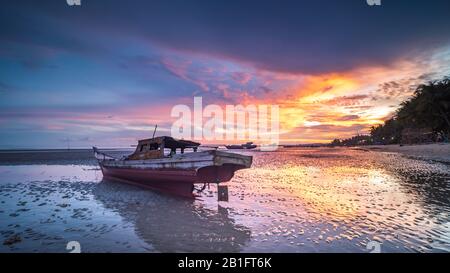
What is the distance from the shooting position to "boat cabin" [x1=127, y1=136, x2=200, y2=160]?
16500mm

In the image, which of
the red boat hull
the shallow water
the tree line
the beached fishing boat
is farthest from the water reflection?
the tree line

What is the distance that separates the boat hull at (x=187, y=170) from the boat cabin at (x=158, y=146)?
859mm

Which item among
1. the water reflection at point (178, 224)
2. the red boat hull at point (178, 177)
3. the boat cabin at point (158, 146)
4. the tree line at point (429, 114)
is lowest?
the water reflection at point (178, 224)

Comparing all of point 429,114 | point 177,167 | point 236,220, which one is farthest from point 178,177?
point 429,114

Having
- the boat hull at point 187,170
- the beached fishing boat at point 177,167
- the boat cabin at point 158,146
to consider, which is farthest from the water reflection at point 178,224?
the boat cabin at point 158,146

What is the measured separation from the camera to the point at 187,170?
13234mm

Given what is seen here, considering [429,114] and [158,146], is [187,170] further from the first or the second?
[429,114]

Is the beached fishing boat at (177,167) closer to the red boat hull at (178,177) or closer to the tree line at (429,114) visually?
the red boat hull at (178,177)

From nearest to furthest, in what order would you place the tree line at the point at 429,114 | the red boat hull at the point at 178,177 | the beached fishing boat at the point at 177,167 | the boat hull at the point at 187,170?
the boat hull at the point at 187,170 → the beached fishing boat at the point at 177,167 → the red boat hull at the point at 178,177 → the tree line at the point at 429,114

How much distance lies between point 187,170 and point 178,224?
4047mm

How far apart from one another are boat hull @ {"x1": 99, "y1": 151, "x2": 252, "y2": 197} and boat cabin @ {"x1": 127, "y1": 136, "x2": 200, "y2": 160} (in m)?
0.86

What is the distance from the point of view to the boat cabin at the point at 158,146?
16.5 meters

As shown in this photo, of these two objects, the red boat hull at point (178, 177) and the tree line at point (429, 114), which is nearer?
the red boat hull at point (178, 177)

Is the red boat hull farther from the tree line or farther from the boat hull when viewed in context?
the tree line
